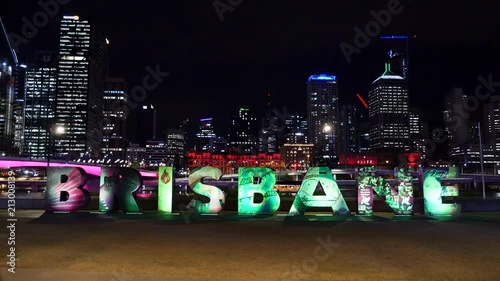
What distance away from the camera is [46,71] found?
527ft

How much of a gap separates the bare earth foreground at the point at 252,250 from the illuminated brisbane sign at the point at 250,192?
7.69 ft

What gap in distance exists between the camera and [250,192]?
818 inches

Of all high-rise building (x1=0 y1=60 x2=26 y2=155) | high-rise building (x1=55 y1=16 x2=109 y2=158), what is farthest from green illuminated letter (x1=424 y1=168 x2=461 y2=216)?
high-rise building (x1=55 y1=16 x2=109 y2=158)

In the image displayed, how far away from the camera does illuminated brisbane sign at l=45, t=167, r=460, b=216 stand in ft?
66.2

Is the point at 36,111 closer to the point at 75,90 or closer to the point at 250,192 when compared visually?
the point at 75,90

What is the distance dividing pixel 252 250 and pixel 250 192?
9.31 meters

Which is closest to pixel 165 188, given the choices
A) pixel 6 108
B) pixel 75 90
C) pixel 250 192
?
pixel 250 192

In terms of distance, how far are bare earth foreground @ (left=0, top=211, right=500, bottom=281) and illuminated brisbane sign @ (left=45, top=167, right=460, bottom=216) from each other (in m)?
2.35

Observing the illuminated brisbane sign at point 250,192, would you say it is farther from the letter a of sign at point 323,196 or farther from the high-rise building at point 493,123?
the high-rise building at point 493,123

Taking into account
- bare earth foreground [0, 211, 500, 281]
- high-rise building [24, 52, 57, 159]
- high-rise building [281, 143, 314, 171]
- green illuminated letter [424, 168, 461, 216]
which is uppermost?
high-rise building [24, 52, 57, 159]

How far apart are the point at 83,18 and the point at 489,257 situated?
713 feet

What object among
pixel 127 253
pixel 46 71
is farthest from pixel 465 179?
pixel 46 71

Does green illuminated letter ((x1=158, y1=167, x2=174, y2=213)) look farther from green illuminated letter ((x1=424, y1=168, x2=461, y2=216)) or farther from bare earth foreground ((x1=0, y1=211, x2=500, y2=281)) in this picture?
green illuminated letter ((x1=424, y1=168, x2=461, y2=216))

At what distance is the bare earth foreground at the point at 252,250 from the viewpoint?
8.84 metres
